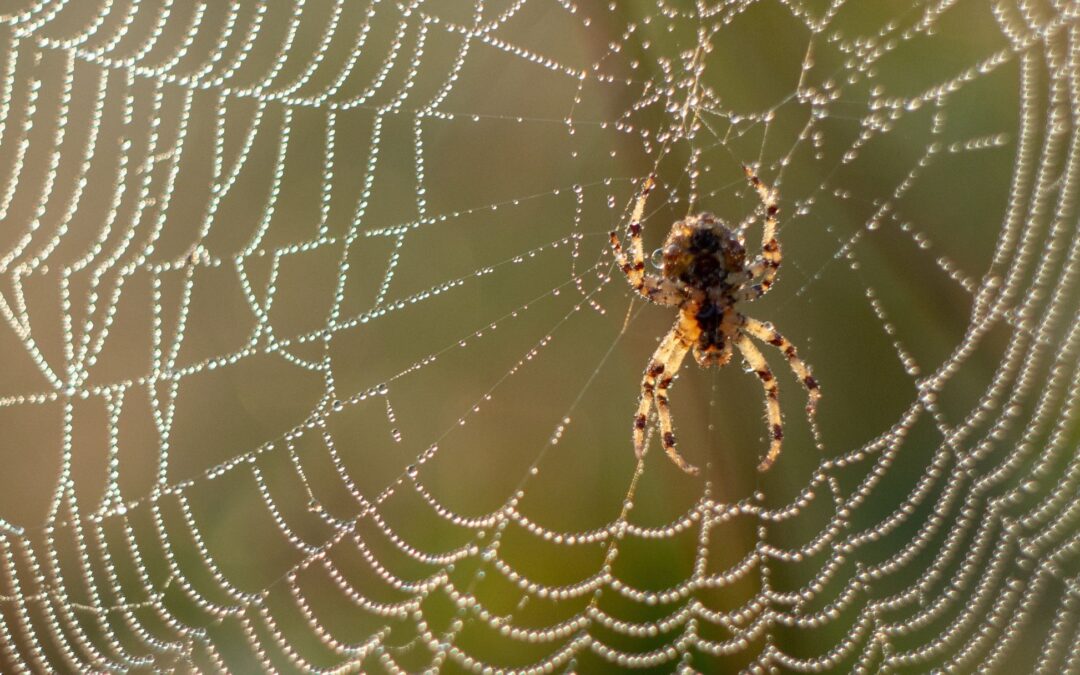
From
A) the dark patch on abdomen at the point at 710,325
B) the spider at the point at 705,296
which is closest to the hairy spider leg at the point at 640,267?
the spider at the point at 705,296

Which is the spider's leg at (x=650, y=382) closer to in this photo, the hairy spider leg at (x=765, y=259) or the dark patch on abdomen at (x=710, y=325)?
the dark patch on abdomen at (x=710, y=325)

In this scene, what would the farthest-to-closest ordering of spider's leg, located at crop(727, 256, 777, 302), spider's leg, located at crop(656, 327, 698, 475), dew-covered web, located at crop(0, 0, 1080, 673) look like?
spider's leg, located at crop(656, 327, 698, 475) < spider's leg, located at crop(727, 256, 777, 302) < dew-covered web, located at crop(0, 0, 1080, 673)

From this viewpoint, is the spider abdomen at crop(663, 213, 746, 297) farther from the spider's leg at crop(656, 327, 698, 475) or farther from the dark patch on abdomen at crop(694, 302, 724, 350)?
the spider's leg at crop(656, 327, 698, 475)

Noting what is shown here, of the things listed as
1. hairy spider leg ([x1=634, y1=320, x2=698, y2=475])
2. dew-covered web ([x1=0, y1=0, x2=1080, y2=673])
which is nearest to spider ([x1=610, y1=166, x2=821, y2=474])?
hairy spider leg ([x1=634, y1=320, x2=698, y2=475])

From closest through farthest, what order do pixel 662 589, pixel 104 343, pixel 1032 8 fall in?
pixel 1032 8 < pixel 662 589 < pixel 104 343

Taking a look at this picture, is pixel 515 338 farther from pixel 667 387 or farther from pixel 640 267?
pixel 640 267

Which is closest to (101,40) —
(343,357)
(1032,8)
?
(343,357)

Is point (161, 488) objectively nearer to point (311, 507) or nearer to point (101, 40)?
point (311, 507)
